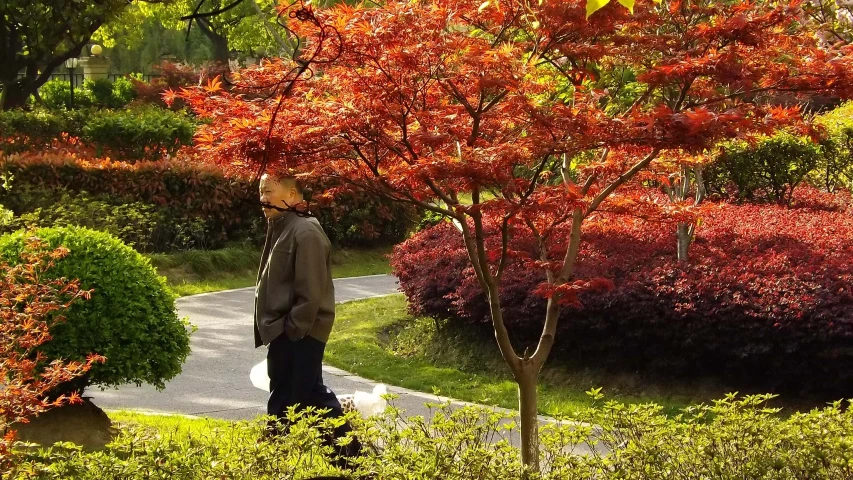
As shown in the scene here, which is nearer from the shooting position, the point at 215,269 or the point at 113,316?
the point at 113,316

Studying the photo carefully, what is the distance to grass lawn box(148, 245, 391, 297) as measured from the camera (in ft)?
47.7

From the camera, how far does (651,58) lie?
527cm

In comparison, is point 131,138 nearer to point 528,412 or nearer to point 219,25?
Answer: point 528,412

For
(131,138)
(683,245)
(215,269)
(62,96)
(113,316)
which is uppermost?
(62,96)

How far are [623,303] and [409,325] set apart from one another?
358 cm

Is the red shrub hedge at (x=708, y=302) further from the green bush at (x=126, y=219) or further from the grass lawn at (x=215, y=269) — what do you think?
the green bush at (x=126, y=219)

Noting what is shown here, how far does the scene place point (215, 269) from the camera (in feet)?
50.3

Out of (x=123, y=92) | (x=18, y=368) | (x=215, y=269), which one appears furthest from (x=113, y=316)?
(x=123, y=92)

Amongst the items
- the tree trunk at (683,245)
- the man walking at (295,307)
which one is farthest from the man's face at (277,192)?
the tree trunk at (683,245)

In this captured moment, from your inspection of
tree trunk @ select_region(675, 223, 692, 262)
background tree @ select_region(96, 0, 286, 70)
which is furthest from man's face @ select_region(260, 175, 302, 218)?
background tree @ select_region(96, 0, 286, 70)

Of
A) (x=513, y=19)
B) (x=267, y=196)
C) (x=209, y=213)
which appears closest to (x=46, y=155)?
(x=209, y=213)

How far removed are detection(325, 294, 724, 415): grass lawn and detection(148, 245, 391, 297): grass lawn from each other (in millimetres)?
2909

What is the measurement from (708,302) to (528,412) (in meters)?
3.73

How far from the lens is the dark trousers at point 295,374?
5.77 m
